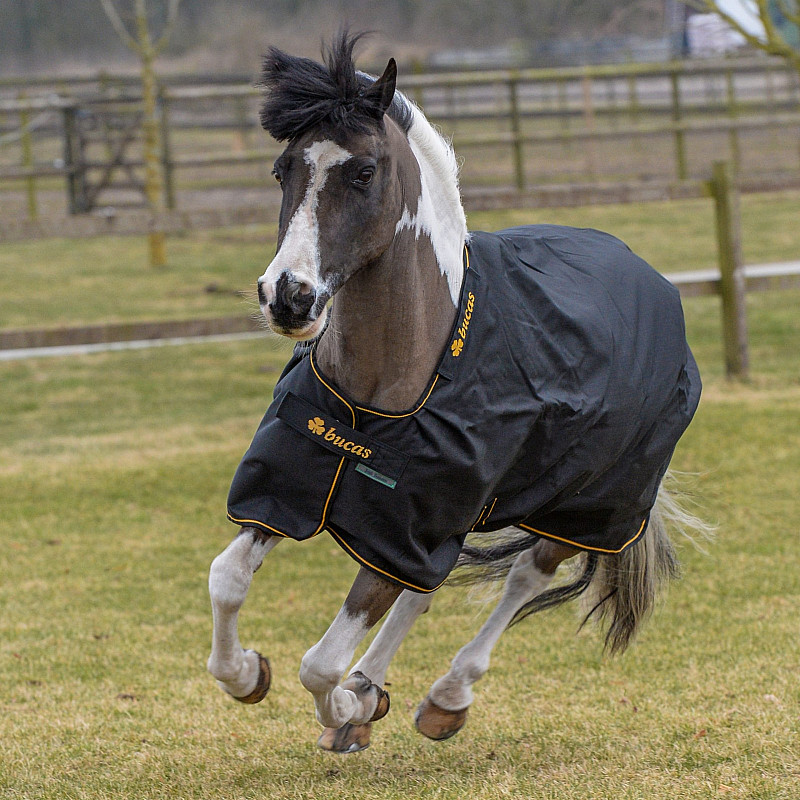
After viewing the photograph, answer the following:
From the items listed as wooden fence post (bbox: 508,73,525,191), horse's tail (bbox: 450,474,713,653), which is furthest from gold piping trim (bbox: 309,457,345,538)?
wooden fence post (bbox: 508,73,525,191)

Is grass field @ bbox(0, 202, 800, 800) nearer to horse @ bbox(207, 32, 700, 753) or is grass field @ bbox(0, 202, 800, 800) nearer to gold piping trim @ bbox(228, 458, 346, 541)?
horse @ bbox(207, 32, 700, 753)

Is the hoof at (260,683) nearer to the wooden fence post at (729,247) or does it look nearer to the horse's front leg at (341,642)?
the horse's front leg at (341,642)

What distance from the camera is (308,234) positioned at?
7.72 ft

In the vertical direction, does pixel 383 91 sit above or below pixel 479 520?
above

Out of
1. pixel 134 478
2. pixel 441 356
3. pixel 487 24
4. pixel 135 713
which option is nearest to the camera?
pixel 441 356

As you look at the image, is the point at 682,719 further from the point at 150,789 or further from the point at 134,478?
the point at 134,478

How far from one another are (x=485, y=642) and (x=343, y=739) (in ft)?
1.68

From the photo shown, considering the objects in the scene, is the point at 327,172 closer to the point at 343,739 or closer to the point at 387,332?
the point at 387,332

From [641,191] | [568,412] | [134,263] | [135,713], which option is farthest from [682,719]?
[134,263]

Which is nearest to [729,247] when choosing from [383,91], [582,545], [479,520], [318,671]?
[582,545]

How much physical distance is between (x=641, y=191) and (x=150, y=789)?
19.1ft

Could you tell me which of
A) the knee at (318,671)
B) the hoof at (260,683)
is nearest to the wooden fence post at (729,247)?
the hoof at (260,683)

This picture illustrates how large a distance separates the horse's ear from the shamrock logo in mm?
709

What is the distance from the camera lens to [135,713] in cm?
363
